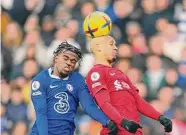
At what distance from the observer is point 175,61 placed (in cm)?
1077

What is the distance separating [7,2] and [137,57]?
236cm

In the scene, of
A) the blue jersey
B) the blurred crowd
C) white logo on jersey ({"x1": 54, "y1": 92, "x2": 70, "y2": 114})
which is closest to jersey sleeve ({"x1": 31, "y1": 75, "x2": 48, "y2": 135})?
the blue jersey

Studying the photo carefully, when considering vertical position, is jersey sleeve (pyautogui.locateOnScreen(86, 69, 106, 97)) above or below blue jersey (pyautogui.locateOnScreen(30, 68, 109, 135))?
above

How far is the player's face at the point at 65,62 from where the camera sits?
6930mm

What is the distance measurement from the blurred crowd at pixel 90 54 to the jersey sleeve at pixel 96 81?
343 centimetres

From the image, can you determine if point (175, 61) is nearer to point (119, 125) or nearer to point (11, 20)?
point (11, 20)

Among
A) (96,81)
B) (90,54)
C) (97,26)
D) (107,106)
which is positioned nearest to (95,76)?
(96,81)

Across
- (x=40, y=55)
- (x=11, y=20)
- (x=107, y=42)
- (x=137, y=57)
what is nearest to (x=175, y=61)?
(x=137, y=57)

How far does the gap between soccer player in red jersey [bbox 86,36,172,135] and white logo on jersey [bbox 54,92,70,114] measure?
24 centimetres

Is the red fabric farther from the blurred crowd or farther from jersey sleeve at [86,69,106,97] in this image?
the blurred crowd

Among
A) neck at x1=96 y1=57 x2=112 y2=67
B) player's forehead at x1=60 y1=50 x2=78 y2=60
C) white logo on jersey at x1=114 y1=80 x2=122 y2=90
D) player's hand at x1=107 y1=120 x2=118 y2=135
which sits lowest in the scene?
player's hand at x1=107 y1=120 x2=118 y2=135

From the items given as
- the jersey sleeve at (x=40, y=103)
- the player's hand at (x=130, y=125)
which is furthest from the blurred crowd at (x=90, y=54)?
the player's hand at (x=130, y=125)

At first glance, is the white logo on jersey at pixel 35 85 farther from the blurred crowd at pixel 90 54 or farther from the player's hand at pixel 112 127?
the blurred crowd at pixel 90 54

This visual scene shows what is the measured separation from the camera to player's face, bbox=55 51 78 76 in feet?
22.7
